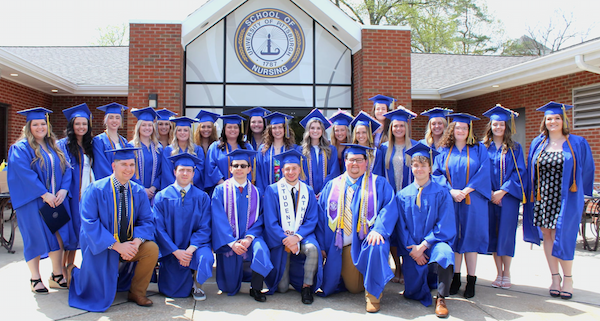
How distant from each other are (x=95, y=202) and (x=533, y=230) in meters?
4.45

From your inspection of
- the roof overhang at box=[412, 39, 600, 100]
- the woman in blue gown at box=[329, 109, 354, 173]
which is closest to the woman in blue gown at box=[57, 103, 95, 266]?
the woman in blue gown at box=[329, 109, 354, 173]

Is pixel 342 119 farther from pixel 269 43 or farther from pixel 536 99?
pixel 536 99

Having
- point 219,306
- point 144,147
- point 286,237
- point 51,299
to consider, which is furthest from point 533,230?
point 51,299

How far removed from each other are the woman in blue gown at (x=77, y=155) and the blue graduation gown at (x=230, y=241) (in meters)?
1.45

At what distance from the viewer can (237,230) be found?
14.6 feet

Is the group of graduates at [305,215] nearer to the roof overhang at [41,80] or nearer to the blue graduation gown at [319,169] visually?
the blue graduation gown at [319,169]

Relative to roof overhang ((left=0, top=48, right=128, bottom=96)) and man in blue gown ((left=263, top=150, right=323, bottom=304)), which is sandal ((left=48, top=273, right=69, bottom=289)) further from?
roof overhang ((left=0, top=48, right=128, bottom=96))

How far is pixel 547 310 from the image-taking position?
407cm

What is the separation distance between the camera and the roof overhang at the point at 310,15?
8.22m

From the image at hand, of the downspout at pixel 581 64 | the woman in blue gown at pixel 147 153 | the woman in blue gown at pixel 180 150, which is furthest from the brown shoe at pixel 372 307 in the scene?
the downspout at pixel 581 64

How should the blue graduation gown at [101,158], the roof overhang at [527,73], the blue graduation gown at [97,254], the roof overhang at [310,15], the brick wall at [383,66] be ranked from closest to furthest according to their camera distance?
the blue graduation gown at [97,254] < the blue graduation gown at [101,158] < the roof overhang at [527,73] < the roof overhang at [310,15] < the brick wall at [383,66]

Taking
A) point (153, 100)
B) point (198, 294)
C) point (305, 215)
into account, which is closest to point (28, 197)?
point (198, 294)

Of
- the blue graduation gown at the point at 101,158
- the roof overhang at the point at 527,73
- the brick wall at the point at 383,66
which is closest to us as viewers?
the blue graduation gown at the point at 101,158

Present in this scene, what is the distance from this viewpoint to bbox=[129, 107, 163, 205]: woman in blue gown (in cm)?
503
